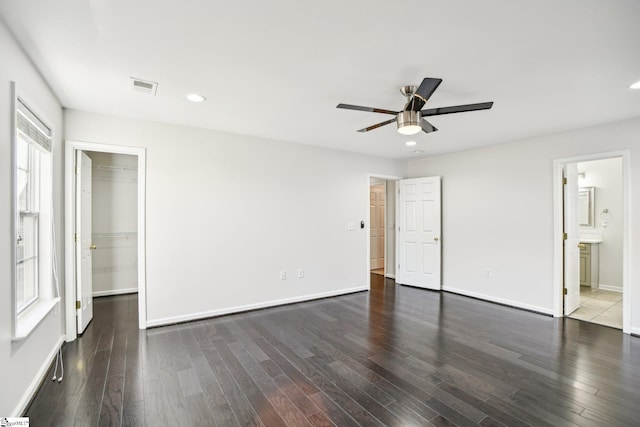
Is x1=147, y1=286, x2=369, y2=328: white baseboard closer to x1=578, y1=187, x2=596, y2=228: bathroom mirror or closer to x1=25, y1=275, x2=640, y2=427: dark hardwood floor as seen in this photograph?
x1=25, y1=275, x2=640, y2=427: dark hardwood floor

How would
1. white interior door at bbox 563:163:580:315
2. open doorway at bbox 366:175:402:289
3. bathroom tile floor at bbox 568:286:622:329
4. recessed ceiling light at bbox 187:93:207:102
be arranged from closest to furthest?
recessed ceiling light at bbox 187:93:207:102 → bathroom tile floor at bbox 568:286:622:329 → white interior door at bbox 563:163:580:315 → open doorway at bbox 366:175:402:289

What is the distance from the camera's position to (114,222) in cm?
521

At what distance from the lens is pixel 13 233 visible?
1.92 m

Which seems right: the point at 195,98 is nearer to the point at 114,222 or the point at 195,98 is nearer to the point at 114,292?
the point at 114,222

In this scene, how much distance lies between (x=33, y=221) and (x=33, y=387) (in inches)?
52.8

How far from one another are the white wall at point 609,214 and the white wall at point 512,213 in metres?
2.24

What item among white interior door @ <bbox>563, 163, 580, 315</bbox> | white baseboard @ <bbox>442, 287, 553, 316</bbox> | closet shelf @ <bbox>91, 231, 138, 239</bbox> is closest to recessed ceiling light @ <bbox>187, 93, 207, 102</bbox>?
closet shelf @ <bbox>91, 231, 138, 239</bbox>

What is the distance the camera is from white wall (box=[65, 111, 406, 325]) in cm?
362

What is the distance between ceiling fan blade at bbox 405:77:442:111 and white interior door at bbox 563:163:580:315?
9.86 ft

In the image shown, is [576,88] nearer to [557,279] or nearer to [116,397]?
[557,279]

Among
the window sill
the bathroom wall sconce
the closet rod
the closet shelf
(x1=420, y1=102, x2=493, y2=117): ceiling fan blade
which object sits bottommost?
the window sill

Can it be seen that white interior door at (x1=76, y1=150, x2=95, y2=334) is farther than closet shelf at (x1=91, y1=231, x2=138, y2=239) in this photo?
No

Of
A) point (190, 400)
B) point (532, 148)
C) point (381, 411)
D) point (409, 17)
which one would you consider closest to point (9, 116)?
point (190, 400)

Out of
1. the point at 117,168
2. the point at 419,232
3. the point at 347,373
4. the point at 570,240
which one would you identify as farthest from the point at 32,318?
the point at 570,240
